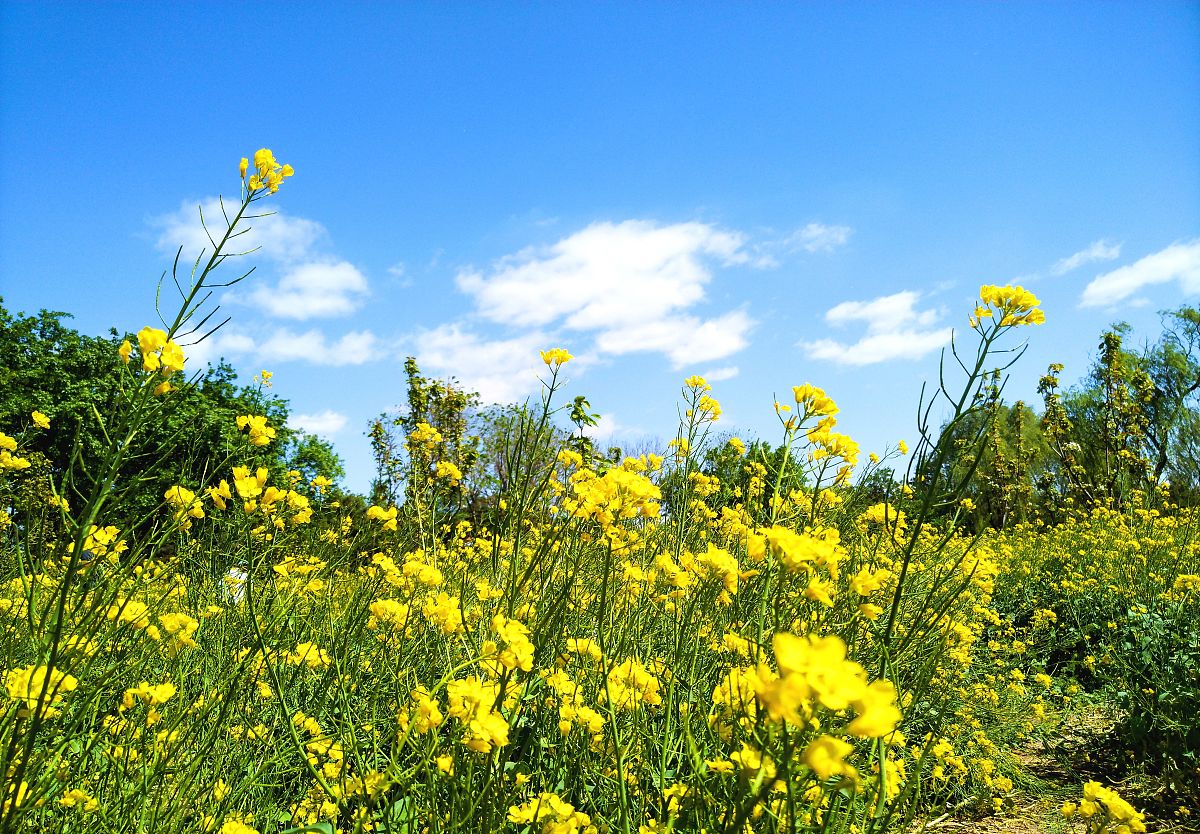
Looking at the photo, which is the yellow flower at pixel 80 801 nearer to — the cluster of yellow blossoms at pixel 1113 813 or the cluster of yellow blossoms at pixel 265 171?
the cluster of yellow blossoms at pixel 265 171

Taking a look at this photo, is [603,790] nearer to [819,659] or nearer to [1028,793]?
[819,659]

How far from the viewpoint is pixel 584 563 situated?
128 inches

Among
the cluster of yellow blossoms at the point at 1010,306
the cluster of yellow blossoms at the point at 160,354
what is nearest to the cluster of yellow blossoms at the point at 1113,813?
the cluster of yellow blossoms at the point at 1010,306

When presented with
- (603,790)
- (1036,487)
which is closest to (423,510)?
(603,790)

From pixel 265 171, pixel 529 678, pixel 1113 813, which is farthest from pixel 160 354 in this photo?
pixel 1113 813

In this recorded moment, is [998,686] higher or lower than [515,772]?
lower

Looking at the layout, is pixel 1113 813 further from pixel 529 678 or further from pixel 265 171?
pixel 265 171

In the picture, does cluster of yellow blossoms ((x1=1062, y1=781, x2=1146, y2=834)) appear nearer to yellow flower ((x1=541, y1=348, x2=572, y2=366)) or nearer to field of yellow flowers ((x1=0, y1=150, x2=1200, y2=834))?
field of yellow flowers ((x1=0, y1=150, x2=1200, y2=834))

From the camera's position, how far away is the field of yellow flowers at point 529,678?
1.26 m

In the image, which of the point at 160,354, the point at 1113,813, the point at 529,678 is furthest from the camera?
the point at 529,678

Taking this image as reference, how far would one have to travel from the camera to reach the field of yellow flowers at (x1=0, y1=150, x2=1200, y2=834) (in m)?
1.26

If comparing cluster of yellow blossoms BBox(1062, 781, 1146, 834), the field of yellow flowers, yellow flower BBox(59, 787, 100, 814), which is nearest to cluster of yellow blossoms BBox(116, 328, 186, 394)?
the field of yellow flowers

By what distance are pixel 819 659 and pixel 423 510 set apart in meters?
3.54

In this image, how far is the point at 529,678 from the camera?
1850 mm
